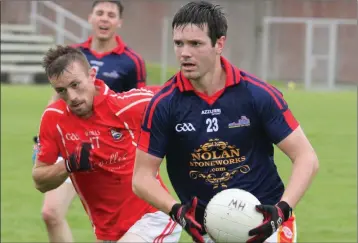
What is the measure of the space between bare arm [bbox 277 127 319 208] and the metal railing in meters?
31.3

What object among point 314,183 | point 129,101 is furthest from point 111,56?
point 314,183

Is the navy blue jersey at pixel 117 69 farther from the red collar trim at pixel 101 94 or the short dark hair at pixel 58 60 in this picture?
the short dark hair at pixel 58 60

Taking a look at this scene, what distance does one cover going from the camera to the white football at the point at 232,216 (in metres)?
4.98

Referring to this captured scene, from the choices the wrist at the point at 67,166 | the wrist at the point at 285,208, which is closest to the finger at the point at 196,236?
the wrist at the point at 285,208

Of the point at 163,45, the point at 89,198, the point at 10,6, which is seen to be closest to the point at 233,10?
the point at 163,45

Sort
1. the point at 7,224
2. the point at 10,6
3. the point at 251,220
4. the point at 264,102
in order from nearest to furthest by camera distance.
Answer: the point at 251,220, the point at 264,102, the point at 7,224, the point at 10,6

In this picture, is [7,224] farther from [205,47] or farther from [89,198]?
[205,47]

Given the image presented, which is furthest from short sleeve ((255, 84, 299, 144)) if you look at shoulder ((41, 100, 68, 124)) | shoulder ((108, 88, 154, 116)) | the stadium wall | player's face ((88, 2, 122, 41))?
the stadium wall

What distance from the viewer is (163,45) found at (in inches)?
1570

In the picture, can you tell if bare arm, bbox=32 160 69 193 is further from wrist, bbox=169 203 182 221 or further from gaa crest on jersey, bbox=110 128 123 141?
wrist, bbox=169 203 182 221

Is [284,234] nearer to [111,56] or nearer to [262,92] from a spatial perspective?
[262,92]

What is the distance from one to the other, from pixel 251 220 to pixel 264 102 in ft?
2.40

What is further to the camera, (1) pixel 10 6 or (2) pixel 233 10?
(2) pixel 233 10

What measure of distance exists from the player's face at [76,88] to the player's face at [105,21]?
283 centimetres
